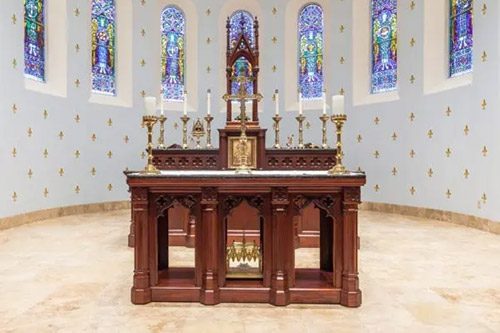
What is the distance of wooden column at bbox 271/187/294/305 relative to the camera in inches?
152

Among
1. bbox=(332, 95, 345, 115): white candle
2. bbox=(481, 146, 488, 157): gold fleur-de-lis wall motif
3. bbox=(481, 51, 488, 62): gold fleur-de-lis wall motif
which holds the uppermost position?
bbox=(481, 51, 488, 62): gold fleur-de-lis wall motif

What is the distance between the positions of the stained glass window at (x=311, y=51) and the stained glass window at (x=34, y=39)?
6.42 meters

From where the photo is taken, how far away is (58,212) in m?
9.76

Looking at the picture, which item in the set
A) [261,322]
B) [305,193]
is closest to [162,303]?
A: [261,322]

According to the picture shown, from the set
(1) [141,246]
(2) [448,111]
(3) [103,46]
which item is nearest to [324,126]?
(1) [141,246]

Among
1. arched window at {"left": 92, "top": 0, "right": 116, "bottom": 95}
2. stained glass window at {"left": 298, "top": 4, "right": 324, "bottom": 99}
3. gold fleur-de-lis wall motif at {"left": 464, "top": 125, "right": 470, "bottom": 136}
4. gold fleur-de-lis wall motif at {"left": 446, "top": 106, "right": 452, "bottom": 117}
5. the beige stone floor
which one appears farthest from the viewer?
stained glass window at {"left": 298, "top": 4, "right": 324, "bottom": 99}

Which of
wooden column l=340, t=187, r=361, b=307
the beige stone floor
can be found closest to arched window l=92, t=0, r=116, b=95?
the beige stone floor

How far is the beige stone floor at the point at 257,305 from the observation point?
3.38 meters

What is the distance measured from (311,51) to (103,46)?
5446 millimetres

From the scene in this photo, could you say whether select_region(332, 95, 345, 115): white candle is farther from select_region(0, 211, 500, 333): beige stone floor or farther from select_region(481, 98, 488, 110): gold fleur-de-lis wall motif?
select_region(481, 98, 488, 110): gold fleur-de-lis wall motif

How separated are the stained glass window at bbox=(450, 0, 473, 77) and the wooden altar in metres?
6.66

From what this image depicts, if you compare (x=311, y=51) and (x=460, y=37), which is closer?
(x=460, y=37)

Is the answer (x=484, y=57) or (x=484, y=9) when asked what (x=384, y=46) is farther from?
(x=484, y=57)

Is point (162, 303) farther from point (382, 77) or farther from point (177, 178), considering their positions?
point (382, 77)
